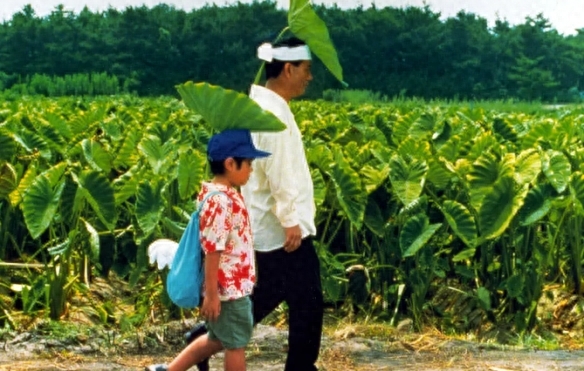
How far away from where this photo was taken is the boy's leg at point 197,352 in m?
4.10

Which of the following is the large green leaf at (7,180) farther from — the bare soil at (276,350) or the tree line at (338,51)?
the tree line at (338,51)

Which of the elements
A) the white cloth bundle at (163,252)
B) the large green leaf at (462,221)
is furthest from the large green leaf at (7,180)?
the white cloth bundle at (163,252)

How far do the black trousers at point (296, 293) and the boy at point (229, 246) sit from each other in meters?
0.26

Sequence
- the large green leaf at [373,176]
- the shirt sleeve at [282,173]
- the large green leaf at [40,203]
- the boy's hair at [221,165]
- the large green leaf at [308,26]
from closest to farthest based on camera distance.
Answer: the boy's hair at [221,165] < the shirt sleeve at [282,173] < the large green leaf at [308,26] < the large green leaf at [40,203] < the large green leaf at [373,176]

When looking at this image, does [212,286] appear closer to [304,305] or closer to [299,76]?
[304,305]

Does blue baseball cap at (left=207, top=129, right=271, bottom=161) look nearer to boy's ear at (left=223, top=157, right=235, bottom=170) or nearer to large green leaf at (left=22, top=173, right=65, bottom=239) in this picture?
boy's ear at (left=223, top=157, right=235, bottom=170)

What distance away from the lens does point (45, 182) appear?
608 cm

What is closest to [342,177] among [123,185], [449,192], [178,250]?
[449,192]

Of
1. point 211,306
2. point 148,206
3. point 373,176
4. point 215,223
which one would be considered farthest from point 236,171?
point 373,176

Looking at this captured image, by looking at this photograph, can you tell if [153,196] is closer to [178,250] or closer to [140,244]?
[140,244]

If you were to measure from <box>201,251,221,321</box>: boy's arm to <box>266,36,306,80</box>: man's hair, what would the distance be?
80 cm

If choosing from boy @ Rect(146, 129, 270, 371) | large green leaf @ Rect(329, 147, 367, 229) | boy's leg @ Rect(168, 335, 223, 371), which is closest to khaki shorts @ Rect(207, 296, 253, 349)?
boy @ Rect(146, 129, 270, 371)

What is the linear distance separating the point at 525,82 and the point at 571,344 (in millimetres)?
63440

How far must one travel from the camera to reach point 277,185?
13.5 feet
